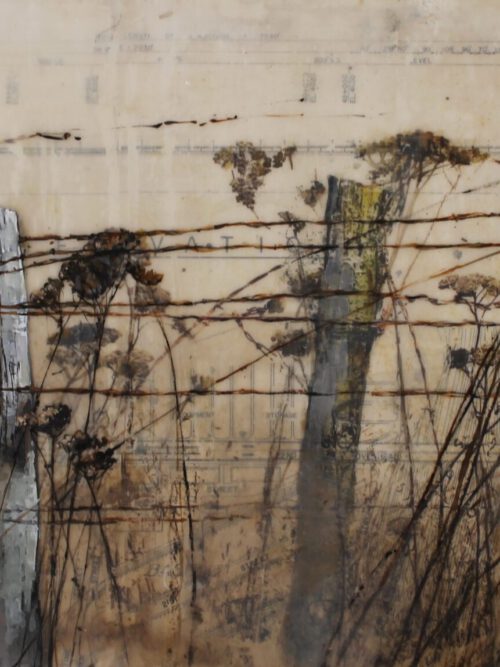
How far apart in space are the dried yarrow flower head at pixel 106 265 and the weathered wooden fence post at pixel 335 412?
1.34 ft

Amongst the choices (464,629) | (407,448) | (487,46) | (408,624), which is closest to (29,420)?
(407,448)

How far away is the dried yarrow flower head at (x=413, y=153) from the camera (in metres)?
1.57

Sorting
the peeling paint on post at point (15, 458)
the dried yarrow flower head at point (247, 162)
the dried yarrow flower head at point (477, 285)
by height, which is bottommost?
the peeling paint on post at point (15, 458)

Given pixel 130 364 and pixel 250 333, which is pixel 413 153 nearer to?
pixel 250 333

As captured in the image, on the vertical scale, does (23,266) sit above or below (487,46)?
below

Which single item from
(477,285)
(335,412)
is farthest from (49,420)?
(477,285)

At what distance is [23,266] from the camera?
5.20 feet

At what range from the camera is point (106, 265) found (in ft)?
5.19

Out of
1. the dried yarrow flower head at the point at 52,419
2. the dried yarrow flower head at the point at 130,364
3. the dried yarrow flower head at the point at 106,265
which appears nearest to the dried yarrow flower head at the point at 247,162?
the dried yarrow flower head at the point at 106,265

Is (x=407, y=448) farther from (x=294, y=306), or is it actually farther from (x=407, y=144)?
(x=407, y=144)

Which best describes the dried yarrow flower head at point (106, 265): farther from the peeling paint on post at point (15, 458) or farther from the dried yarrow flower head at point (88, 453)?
the dried yarrow flower head at point (88, 453)

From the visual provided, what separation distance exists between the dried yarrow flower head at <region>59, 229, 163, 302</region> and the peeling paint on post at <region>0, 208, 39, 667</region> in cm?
13

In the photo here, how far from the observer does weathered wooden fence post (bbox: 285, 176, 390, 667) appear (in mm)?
1574

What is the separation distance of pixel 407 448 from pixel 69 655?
0.91 m
